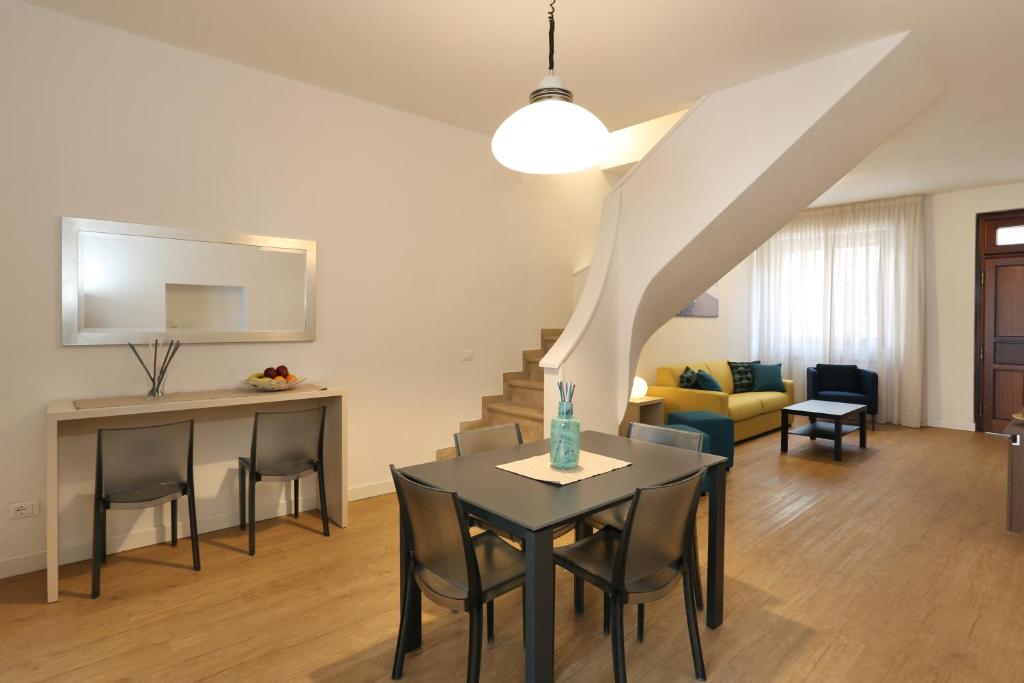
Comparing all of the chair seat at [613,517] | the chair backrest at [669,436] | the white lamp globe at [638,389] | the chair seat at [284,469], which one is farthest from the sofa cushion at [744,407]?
the chair seat at [284,469]

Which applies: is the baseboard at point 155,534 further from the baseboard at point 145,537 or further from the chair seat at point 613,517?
the chair seat at point 613,517

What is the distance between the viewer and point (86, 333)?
3.04 metres

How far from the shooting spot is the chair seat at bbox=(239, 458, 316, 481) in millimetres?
3299

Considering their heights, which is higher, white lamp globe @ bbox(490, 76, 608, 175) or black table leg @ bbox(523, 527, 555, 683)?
white lamp globe @ bbox(490, 76, 608, 175)

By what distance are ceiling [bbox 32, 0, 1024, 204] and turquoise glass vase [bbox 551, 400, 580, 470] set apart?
1.99m

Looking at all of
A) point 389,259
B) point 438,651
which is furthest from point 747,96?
point 438,651

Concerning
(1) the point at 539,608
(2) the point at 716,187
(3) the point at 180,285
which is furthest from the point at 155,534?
(2) the point at 716,187

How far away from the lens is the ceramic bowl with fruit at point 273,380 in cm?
344

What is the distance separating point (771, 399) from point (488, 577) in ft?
18.2

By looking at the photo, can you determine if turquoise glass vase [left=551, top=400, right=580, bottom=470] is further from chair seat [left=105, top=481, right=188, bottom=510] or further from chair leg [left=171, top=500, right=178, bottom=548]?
chair leg [left=171, top=500, right=178, bottom=548]

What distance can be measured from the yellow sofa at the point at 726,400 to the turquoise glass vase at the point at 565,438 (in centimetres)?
355

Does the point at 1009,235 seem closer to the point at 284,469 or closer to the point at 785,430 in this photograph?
the point at 785,430

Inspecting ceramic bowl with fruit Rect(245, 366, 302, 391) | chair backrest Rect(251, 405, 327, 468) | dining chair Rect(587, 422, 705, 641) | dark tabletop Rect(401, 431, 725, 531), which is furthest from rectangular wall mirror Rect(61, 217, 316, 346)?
dining chair Rect(587, 422, 705, 641)

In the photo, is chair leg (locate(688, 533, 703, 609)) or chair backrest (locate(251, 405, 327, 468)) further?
chair backrest (locate(251, 405, 327, 468))
